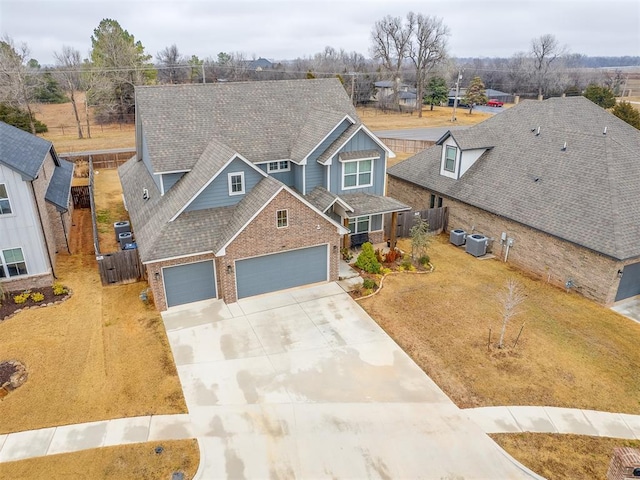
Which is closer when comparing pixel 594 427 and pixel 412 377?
pixel 594 427

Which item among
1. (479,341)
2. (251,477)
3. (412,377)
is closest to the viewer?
(251,477)

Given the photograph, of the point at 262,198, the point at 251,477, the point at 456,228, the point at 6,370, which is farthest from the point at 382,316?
the point at 6,370

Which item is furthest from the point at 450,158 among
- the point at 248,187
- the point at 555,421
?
the point at 555,421

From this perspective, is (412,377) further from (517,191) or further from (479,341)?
(517,191)

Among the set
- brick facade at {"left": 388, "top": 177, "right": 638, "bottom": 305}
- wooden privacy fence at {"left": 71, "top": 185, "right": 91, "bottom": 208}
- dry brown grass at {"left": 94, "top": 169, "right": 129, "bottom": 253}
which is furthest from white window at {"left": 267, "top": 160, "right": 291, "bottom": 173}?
wooden privacy fence at {"left": 71, "top": 185, "right": 91, "bottom": 208}

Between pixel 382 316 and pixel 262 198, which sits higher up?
pixel 262 198

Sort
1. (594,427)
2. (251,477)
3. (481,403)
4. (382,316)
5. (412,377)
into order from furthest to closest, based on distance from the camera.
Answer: (382,316) → (412,377) → (481,403) → (594,427) → (251,477)

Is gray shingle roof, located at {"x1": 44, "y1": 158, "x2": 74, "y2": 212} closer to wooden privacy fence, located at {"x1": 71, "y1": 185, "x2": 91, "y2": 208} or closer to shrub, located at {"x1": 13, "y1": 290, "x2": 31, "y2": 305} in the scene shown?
wooden privacy fence, located at {"x1": 71, "y1": 185, "x2": 91, "y2": 208}

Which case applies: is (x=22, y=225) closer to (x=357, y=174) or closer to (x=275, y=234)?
(x=275, y=234)
